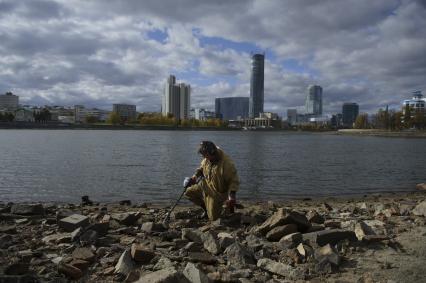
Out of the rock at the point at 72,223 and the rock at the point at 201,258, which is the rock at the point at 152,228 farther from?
the rock at the point at 201,258

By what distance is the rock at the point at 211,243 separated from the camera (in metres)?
8.23

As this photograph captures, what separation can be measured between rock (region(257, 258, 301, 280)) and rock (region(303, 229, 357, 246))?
1.37m

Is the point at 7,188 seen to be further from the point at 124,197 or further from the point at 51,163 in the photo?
the point at 51,163

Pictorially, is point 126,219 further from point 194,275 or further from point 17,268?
point 194,275

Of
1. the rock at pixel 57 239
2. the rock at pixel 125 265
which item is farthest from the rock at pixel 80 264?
the rock at pixel 57 239

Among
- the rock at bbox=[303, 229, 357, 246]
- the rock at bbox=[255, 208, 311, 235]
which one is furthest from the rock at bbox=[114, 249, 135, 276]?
the rock at bbox=[303, 229, 357, 246]

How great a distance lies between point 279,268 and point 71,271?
336 cm

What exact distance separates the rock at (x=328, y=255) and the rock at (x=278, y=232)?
3.63 feet

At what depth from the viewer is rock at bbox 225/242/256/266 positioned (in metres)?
7.70

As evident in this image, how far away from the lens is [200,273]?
21.6ft

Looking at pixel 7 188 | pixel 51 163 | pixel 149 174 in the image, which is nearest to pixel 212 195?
pixel 7 188

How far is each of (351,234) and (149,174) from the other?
24.2 m

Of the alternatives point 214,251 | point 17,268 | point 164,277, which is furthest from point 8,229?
point 164,277

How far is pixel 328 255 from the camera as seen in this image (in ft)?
25.5
